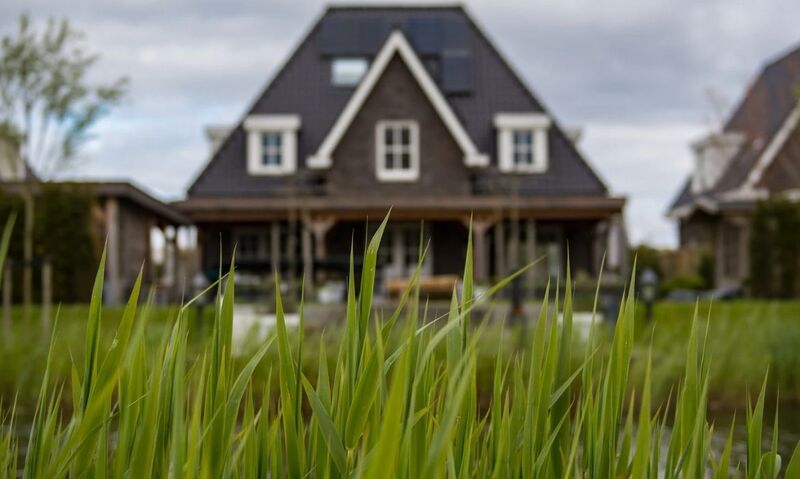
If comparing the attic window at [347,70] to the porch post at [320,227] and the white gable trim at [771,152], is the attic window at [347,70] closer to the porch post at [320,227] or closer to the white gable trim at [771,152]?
the porch post at [320,227]

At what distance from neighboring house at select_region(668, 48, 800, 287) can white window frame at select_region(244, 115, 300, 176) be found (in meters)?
9.93

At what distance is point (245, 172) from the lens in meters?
24.6

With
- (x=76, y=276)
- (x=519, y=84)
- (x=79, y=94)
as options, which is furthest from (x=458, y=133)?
(x=79, y=94)

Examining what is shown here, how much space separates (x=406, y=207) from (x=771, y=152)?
34.4 feet

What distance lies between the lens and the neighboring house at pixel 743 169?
2694 centimetres

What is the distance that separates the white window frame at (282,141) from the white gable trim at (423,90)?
0.91 metres

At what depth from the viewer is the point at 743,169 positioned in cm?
2917

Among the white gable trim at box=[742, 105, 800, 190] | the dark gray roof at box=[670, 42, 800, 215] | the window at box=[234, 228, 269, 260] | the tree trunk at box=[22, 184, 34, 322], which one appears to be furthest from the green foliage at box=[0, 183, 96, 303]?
the dark gray roof at box=[670, 42, 800, 215]

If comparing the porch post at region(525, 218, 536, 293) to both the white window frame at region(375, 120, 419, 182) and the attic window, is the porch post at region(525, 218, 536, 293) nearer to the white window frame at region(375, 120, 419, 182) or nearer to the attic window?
A: the white window frame at region(375, 120, 419, 182)

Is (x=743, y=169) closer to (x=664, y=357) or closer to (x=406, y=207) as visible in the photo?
(x=406, y=207)

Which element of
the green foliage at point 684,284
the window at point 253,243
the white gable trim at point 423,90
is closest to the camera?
the white gable trim at point 423,90

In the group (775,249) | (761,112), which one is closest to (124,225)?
(775,249)

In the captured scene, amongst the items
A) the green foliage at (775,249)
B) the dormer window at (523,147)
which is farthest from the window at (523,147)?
the green foliage at (775,249)

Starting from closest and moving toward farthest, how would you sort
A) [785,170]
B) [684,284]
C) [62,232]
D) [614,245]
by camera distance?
[62,232]
[614,245]
[684,284]
[785,170]
